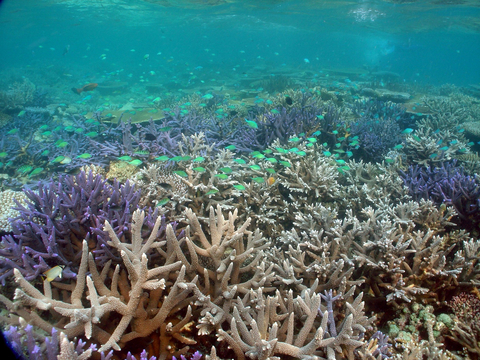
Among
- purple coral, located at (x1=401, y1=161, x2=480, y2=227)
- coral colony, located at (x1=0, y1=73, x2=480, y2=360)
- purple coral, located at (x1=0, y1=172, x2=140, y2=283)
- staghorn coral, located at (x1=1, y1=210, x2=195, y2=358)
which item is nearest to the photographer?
staghorn coral, located at (x1=1, y1=210, x2=195, y2=358)

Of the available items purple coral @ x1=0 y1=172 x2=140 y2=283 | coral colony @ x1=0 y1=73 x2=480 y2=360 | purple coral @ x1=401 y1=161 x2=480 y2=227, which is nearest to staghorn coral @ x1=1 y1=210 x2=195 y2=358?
coral colony @ x1=0 y1=73 x2=480 y2=360

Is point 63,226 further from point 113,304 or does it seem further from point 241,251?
point 241,251

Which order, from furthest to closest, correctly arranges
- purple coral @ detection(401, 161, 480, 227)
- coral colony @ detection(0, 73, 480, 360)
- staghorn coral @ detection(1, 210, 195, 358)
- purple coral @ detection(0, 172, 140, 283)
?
1. purple coral @ detection(401, 161, 480, 227)
2. purple coral @ detection(0, 172, 140, 283)
3. coral colony @ detection(0, 73, 480, 360)
4. staghorn coral @ detection(1, 210, 195, 358)

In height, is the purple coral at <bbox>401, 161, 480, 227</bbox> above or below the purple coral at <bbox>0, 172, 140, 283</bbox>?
below

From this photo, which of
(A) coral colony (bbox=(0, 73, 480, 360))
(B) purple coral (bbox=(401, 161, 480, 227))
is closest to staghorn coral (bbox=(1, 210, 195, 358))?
(A) coral colony (bbox=(0, 73, 480, 360))

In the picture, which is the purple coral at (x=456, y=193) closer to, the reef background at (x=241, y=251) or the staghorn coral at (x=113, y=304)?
the reef background at (x=241, y=251)

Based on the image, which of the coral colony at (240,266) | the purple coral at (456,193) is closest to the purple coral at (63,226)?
the coral colony at (240,266)

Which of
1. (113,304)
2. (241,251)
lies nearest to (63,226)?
(113,304)

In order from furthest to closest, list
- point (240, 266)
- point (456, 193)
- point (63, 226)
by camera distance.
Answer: point (456, 193) → point (240, 266) → point (63, 226)

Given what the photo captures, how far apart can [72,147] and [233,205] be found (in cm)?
581

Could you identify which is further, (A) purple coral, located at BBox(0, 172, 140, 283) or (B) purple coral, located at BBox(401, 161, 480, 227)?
(B) purple coral, located at BBox(401, 161, 480, 227)

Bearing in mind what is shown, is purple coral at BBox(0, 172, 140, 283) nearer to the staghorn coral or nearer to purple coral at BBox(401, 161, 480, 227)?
the staghorn coral

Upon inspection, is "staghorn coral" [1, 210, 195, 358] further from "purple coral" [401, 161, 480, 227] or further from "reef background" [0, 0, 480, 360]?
"purple coral" [401, 161, 480, 227]

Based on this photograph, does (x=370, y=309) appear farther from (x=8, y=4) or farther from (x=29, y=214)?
(x=8, y=4)
